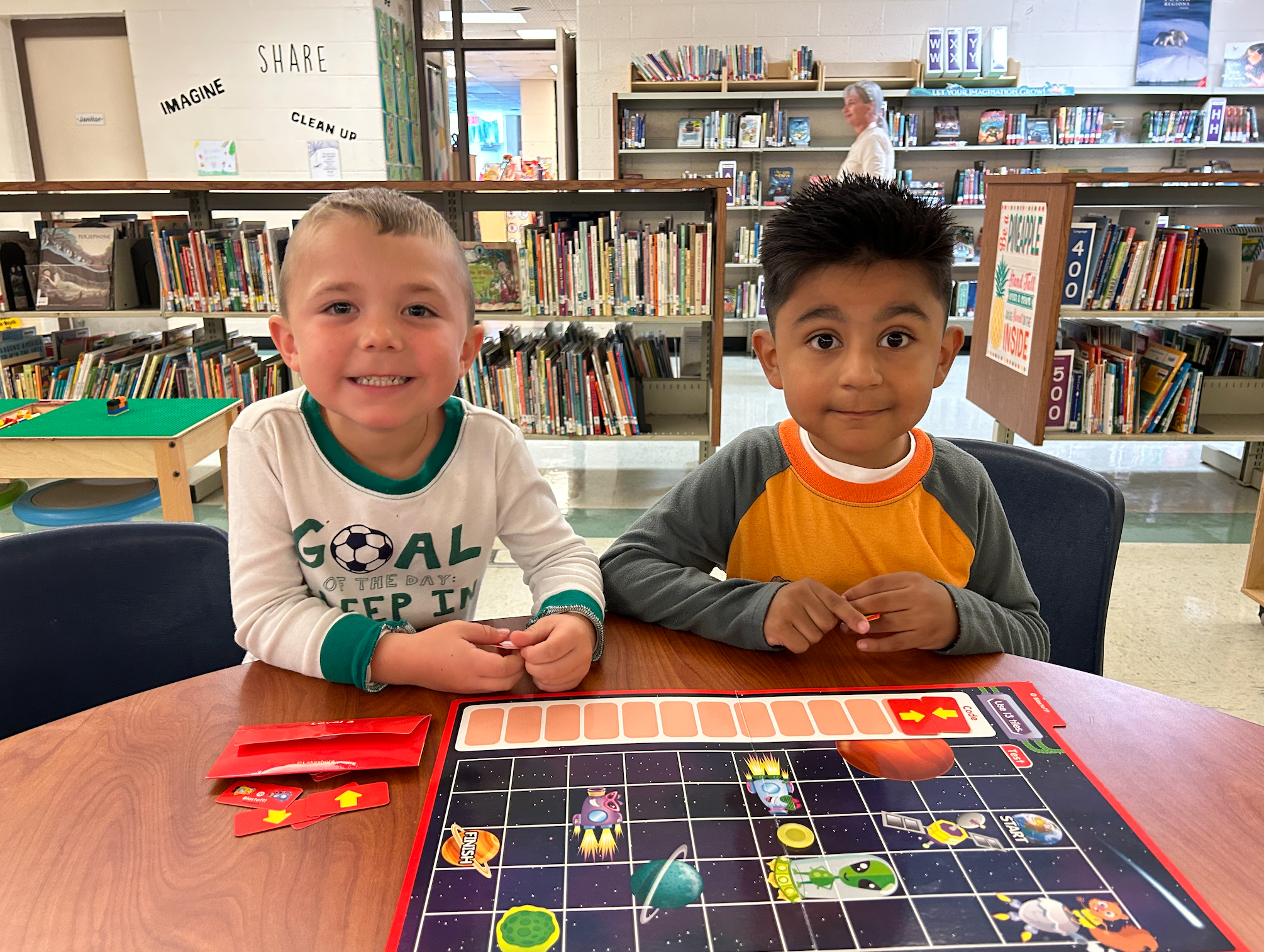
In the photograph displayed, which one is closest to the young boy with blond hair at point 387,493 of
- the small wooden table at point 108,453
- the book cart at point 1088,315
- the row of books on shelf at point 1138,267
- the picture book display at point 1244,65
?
the small wooden table at point 108,453

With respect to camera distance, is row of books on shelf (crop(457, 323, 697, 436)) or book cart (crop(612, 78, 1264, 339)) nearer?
row of books on shelf (crop(457, 323, 697, 436))

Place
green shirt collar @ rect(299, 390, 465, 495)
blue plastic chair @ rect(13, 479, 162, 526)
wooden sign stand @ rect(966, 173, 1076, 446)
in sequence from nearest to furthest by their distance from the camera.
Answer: green shirt collar @ rect(299, 390, 465, 495)
blue plastic chair @ rect(13, 479, 162, 526)
wooden sign stand @ rect(966, 173, 1076, 446)

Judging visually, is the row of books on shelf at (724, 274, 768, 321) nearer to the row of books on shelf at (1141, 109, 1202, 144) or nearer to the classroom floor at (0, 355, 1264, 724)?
the classroom floor at (0, 355, 1264, 724)

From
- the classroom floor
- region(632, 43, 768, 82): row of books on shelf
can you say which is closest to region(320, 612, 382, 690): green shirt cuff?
the classroom floor

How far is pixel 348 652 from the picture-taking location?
0.80 metres

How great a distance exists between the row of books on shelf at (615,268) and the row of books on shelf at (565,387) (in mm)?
164

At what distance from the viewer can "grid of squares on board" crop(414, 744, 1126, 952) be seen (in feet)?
1.66

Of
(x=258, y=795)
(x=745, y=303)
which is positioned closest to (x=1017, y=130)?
(x=745, y=303)

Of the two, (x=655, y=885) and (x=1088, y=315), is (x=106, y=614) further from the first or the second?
(x=1088, y=315)

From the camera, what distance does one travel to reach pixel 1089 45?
6.15m

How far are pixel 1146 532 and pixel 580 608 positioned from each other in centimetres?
298

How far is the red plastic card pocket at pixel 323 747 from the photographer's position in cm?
67

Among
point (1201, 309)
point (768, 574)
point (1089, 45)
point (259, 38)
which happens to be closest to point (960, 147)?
point (1089, 45)

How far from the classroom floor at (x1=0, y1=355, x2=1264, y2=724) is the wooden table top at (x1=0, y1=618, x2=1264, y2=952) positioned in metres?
1.50
